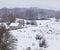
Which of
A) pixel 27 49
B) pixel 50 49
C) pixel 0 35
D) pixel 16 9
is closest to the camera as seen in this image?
pixel 0 35

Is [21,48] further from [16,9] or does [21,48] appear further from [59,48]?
[16,9]

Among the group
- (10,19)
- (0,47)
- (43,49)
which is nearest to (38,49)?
(43,49)

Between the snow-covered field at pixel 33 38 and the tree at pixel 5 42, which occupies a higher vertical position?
the tree at pixel 5 42

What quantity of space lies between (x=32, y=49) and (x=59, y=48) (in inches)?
115

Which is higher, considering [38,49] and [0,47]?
[0,47]

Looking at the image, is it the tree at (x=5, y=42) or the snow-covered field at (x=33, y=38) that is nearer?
the tree at (x=5, y=42)

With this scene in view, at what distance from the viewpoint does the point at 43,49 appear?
14.7 meters

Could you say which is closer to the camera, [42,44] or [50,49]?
[50,49]

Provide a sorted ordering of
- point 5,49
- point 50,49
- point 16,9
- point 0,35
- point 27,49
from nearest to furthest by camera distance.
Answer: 1. point 5,49
2. point 0,35
3. point 27,49
4. point 50,49
5. point 16,9

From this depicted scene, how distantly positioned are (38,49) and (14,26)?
20587 mm

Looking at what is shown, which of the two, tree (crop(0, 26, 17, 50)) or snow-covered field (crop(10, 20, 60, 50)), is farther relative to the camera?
snow-covered field (crop(10, 20, 60, 50))

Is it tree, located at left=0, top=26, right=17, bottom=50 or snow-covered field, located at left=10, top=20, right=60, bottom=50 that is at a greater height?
tree, located at left=0, top=26, right=17, bottom=50

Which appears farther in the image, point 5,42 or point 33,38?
point 33,38

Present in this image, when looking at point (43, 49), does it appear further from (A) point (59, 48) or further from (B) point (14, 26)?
(B) point (14, 26)
